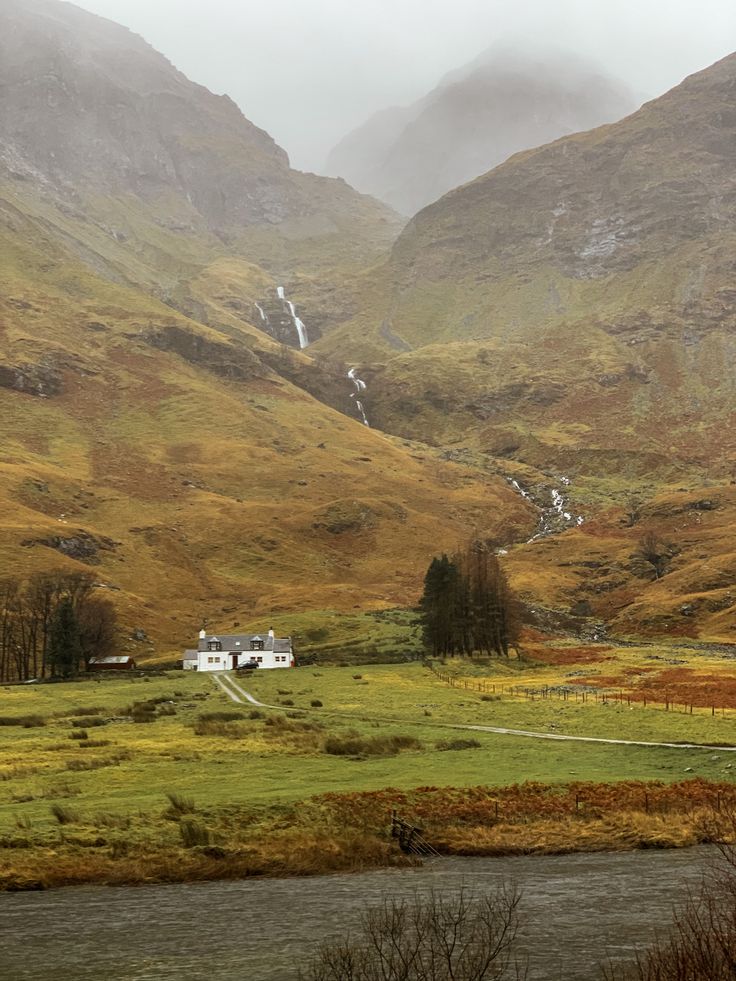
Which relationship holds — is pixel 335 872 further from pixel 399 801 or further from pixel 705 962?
pixel 705 962

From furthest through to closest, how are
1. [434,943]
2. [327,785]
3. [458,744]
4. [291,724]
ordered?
1. [291,724]
2. [458,744]
3. [327,785]
4. [434,943]

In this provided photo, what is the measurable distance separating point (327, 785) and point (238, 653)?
89.7 meters

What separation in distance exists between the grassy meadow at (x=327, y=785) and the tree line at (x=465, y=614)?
47026 millimetres

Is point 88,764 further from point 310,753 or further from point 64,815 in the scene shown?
point 64,815

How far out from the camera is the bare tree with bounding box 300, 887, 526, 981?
15.3 m

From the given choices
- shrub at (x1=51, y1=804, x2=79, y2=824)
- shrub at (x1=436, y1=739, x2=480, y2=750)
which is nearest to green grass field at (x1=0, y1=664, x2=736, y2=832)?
shrub at (x1=51, y1=804, x2=79, y2=824)

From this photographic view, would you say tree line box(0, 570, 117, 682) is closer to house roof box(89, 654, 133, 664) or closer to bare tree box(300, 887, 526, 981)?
house roof box(89, 654, 133, 664)

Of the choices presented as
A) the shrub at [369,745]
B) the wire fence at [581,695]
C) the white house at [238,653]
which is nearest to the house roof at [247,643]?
the white house at [238,653]

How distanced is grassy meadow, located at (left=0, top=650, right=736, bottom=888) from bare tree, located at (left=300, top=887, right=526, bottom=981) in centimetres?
749

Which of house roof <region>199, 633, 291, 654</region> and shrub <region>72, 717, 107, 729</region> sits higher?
house roof <region>199, 633, 291, 654</region>

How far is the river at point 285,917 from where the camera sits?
754 inches

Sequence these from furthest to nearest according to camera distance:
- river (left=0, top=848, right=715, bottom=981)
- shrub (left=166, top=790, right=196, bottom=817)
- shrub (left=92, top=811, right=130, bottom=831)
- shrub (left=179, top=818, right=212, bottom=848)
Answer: shrub (left=166, top=790, right=196, bottom=817)
shrub (left=92, top=811, right=130, bottom=831)
shrub (left=179, top=818, right=212, bottom=848)
river (left=0, top=848, right=715, bottom=981)

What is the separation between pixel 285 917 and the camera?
Result: 23.0m

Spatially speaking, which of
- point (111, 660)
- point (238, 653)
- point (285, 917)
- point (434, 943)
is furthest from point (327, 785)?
point (111, 660)
